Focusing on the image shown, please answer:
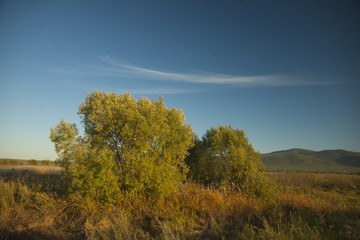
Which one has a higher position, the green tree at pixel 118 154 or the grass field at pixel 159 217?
the green tree at pixel 118 154

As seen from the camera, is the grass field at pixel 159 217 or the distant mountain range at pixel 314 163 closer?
the grass field at pixel 159 217

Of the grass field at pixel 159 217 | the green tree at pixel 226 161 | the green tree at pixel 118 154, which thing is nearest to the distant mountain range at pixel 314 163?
the green tree at pixel 226 161

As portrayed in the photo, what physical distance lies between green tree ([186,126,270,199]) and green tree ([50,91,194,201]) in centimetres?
687

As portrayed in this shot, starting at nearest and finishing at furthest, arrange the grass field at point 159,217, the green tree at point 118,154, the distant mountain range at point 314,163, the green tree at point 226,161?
the grass field at point 159,217 → the green tree at point 118,154 → the green tree at point 226,161 → the distant mountain range at point 314,163

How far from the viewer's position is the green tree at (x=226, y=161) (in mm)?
15430

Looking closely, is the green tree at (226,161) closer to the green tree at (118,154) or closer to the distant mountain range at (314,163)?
the green tree at (118,154)

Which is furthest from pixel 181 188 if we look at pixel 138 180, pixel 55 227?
pixel 55 227

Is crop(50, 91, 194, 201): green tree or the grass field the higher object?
crop(50, 91, 194, 201): green tree

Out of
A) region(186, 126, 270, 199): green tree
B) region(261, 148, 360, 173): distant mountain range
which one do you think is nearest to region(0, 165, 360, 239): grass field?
region(186, 126, 270, 199): green tree

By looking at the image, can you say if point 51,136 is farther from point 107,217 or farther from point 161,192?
point 161,192

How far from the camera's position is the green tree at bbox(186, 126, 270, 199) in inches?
607

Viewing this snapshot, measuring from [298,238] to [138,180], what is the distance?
22.1ft

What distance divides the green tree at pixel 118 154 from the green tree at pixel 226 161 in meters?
6.87

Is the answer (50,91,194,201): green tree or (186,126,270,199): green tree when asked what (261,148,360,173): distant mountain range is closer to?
(186,126,270,199): green tree
